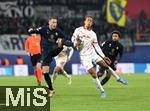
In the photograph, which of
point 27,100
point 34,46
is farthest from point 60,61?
point 27,100

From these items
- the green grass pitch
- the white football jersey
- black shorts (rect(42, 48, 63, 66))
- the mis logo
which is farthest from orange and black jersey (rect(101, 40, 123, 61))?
the mis logo

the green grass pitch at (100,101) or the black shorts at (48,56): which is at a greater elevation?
the black shorts at (48,56)

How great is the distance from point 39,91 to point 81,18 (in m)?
30.9

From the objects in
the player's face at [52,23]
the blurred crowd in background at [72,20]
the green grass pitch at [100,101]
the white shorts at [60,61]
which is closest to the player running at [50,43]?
the player's face at [52,23]

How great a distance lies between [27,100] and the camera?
47.0 feet

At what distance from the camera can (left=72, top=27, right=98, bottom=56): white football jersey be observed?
18.5 m

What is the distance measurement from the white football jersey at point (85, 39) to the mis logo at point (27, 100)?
13.1 ft

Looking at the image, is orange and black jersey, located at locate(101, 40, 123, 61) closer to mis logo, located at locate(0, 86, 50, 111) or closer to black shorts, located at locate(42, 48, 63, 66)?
black shorts, located at locate(42, 48, 63, 66)

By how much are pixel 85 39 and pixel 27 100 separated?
15.9 ft

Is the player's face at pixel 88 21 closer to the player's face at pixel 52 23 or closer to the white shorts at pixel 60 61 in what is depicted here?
the player's face at pixel 52 23

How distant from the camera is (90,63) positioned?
18.6m

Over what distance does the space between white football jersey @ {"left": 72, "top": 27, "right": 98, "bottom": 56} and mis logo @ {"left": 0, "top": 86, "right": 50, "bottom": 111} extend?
13.1 ft

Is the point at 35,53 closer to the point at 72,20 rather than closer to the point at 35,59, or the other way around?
the point at 35,59

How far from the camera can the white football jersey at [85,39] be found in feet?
60.7
